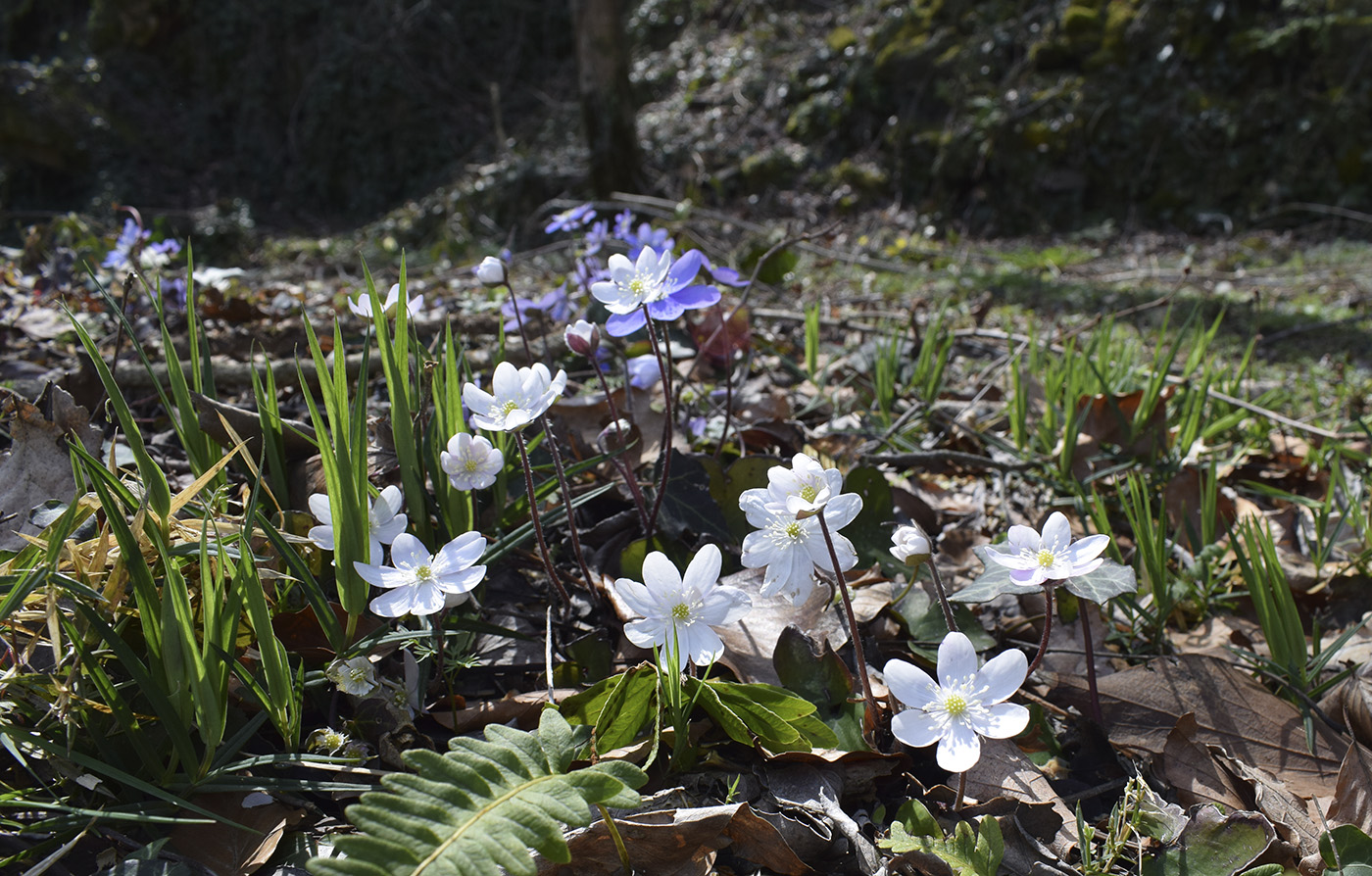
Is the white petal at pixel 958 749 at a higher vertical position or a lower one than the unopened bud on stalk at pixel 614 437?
lower

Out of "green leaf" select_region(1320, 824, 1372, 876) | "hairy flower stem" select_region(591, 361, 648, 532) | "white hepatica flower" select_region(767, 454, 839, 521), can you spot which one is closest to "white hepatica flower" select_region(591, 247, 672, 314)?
"hairy flower stem" select_region(591, 361, 648, 532)

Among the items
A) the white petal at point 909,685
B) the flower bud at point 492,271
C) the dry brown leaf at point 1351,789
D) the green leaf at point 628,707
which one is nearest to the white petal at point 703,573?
the green leaf at point 628,707

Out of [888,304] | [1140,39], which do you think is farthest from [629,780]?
[1140,39]

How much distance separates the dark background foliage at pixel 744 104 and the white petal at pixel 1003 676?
19.4 ft

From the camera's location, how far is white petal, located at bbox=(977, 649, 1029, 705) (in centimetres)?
81

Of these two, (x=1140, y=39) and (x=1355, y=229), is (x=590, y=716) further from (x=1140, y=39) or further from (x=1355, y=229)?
(x=1140, y=39)

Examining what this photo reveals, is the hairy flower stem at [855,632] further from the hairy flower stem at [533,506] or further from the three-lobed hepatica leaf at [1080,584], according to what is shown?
the hairy flower stem at [533,506]

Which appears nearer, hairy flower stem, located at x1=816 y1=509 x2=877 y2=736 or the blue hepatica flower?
hairy flower stem, located at x1=816 y1=509 x2=877 y2=736

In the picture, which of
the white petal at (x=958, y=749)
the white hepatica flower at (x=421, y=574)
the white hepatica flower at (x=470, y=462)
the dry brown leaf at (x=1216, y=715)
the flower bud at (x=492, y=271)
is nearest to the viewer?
the white petal at (x=958, y=749)

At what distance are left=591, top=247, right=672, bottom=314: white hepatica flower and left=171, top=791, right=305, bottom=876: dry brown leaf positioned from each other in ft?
2.44

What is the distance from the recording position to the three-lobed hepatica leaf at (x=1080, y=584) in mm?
954

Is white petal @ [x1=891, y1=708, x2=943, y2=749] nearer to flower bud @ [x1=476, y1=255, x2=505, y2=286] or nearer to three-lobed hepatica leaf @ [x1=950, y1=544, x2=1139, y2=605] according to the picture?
three-lobed hepatica leaf @ [x1=950, y1=544, x2=1139, y2=605]

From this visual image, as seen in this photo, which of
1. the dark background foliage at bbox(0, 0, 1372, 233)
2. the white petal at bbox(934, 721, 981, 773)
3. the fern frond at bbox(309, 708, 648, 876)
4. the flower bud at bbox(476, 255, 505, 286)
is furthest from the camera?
the dark background foliage at bbox(0, 0, 1372, 233)

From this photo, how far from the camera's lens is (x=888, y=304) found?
393 centimetres
